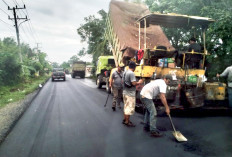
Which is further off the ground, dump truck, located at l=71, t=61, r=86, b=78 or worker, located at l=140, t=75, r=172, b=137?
dump truck, located at l=71, t=61, r=86, b=78

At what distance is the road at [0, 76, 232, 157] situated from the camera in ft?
12.3

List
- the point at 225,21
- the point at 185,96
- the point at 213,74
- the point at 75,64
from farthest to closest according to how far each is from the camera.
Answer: the point at 75,64 → the point at 213,74 → the point at 225,21 → the point at 185,96

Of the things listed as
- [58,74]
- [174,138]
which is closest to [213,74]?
[174,138]

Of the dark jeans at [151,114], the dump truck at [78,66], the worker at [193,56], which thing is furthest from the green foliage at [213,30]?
the dump truck at [78,66]

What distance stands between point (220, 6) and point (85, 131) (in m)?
11.0

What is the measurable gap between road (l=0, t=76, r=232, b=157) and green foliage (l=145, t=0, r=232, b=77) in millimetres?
3582

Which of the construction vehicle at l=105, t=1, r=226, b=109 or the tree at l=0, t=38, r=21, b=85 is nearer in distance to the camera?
the construction vehicle at l=105, t=1, r=226, b=109

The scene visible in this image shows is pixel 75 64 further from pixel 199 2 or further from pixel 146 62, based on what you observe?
pixel 146 62

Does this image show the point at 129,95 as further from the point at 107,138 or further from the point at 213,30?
the point at 213,30

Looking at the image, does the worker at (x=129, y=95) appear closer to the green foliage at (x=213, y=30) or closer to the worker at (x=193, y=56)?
the worker at (x=193, y=56)

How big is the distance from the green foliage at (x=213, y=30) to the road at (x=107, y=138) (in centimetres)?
358

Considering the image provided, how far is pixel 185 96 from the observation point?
6.65m

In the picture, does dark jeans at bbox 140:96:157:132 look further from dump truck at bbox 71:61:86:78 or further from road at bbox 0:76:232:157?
dump truck at bbox 71:61:86:78

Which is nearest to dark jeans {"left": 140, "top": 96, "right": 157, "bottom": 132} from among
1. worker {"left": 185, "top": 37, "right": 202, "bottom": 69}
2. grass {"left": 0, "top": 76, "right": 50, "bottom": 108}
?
worker {"left": 185, "top": 37, "right": 202, "bottom": 69}
